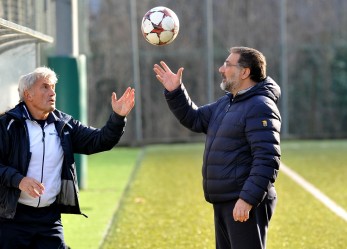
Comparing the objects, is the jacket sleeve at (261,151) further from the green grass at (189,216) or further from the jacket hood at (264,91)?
the green grass at (189,216)

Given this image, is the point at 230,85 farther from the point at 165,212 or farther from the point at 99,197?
the point at 99,197

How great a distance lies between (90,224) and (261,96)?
4891 mm

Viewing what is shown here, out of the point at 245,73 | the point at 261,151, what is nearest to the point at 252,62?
the point at 245,73

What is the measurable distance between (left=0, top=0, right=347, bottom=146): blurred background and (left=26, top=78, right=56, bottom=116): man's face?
15.9 m

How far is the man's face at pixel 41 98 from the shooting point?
6449 millimetres

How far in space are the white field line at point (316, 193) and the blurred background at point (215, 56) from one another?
650 cm

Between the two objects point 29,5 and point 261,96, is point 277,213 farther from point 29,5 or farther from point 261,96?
point 261,96

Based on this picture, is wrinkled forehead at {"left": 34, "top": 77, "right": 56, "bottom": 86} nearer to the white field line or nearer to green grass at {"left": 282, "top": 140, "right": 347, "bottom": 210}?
the white field line

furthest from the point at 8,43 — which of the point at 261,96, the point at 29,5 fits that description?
the point at 261,96

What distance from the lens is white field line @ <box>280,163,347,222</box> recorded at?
11.8 meters

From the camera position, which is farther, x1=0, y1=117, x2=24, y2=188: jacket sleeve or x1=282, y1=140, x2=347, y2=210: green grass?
x1=282, y1=140, x2=347, y2=210: green grass

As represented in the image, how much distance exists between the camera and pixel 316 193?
1363 centimetres

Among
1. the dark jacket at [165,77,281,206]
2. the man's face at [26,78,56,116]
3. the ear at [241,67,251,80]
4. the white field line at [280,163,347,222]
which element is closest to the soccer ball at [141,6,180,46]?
the dark jacket at [165,77,281,206]

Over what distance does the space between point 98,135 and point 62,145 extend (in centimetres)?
31
